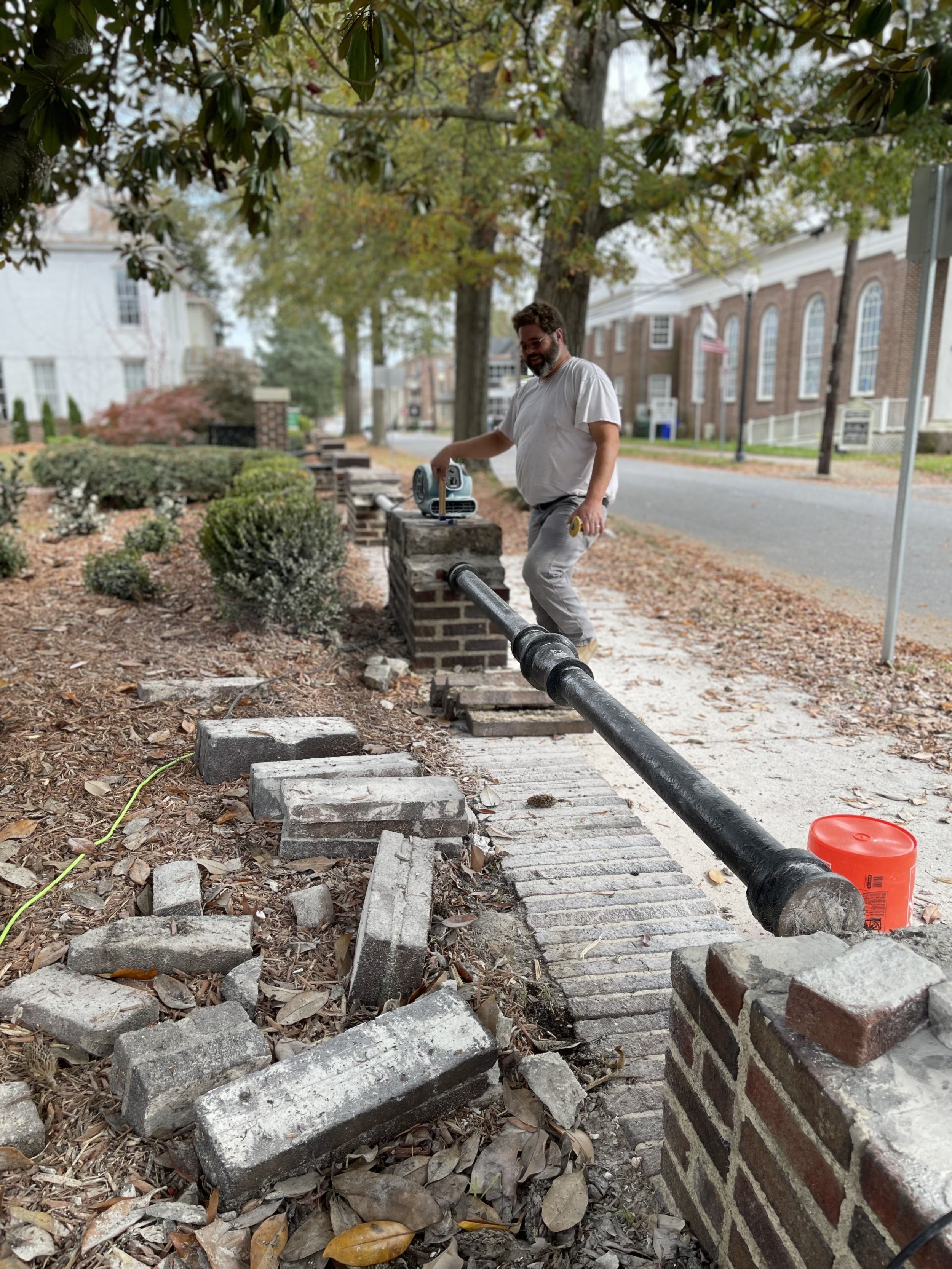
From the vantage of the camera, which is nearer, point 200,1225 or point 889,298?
point 200,1225

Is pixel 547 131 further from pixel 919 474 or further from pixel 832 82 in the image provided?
pixel 919 474

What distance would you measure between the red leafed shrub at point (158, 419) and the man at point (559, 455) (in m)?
13.5

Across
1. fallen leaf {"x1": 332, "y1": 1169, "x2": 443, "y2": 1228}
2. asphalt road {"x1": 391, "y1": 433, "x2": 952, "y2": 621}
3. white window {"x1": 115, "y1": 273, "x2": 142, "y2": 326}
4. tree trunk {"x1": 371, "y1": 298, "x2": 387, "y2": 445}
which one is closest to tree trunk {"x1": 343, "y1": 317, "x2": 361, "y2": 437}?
tree trunk {"x1": 371, "y1": 298, "x2": 387, "y2": 445}

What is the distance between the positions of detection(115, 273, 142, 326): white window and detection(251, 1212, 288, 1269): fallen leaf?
102 feet

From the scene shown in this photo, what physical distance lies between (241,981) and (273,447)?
15047 millimetres

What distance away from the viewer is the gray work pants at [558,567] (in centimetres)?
472

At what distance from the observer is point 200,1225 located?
185cm

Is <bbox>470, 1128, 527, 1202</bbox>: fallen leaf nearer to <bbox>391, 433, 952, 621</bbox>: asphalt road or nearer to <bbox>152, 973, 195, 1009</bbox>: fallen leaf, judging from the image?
<bbox>152, 973, 195, 1009</bbox>: fallen leaf

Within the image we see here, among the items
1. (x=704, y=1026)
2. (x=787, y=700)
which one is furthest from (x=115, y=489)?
(x=704, y=1026)

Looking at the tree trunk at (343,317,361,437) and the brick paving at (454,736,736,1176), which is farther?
the tree trunk at (343,317,361,437)

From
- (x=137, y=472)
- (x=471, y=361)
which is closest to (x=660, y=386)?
(x=471, y=361)

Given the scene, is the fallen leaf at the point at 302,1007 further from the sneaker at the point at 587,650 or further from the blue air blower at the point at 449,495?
the blue air blower at the point at 449,495

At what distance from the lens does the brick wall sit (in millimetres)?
1233

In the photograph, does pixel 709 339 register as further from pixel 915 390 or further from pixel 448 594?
pixel 448 594
